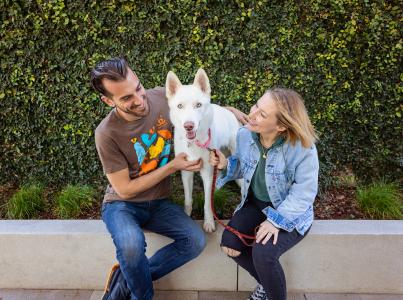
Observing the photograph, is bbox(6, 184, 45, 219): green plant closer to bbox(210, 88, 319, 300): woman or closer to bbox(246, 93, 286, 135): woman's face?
bbox(210, 88, 319, 300): woman

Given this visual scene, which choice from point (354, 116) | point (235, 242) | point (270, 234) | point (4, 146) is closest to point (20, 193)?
point (4, 146)

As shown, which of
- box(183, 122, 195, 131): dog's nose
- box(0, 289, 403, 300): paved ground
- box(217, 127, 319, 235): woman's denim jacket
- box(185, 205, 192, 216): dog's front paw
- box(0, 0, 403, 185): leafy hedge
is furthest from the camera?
box(0, 0, 403, 185): leafy hedge

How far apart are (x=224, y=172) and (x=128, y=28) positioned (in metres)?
1.51

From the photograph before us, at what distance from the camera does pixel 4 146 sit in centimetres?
341

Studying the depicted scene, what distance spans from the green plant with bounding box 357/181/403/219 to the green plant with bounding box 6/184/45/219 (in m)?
2.77

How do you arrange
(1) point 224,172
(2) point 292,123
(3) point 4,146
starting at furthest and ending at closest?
(3) point 4,146 < (1) point 224,172 < (2) point 292,123

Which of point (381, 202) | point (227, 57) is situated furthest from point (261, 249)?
point (227, 57)

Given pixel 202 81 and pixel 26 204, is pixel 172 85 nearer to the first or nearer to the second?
pixel 202 81

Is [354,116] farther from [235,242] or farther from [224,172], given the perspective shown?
[235,242]

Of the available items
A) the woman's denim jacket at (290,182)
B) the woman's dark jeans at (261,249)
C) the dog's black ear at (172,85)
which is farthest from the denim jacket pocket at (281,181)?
the dog's black ear at (172,85)

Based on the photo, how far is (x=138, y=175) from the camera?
2.45 metres

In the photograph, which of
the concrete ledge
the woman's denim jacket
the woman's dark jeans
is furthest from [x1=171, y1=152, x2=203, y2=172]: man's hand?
the concrete ledge

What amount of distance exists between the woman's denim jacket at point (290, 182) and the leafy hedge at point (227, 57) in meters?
1.07

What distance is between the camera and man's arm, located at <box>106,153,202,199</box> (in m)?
2.29
